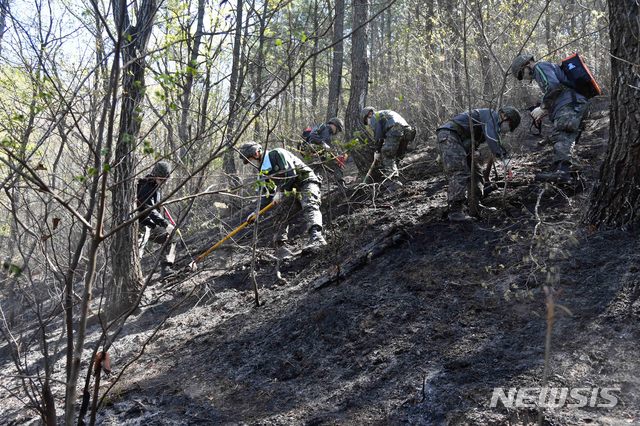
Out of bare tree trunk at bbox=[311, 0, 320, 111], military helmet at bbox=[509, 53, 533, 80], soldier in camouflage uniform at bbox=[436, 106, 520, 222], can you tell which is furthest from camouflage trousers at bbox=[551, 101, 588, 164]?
bare tree trunk at bbox=[311, 0, 320, 111]

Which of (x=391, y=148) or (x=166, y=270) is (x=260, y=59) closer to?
(x=391, y=148)

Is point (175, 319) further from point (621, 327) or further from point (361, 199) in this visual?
point (621, 327)

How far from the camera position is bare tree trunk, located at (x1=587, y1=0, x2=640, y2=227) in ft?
13.5

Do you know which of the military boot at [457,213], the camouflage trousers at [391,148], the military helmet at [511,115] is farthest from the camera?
the camouflage trousers at [391,148]

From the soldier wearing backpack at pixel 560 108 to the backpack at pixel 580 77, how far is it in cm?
3

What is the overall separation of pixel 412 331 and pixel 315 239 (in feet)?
8.50

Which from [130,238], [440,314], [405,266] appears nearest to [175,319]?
[130,238]

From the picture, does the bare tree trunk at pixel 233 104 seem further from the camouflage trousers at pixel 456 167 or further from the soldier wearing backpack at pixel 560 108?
the soldier wearing backpack at pixel 560 108

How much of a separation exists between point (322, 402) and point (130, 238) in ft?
11.7

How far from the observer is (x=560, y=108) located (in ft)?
18.6

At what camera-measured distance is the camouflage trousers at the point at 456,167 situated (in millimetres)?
5336

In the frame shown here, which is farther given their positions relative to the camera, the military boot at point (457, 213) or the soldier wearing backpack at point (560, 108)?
the soldier wearing backpack at point (560, 108)

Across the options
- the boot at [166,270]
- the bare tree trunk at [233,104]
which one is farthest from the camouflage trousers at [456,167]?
the boot at [166,270]

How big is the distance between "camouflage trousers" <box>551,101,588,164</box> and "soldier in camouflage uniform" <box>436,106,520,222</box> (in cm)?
47
